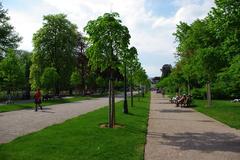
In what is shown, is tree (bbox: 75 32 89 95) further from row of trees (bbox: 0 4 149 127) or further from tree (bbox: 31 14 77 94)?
tree (bbox: 31 14 77 94)

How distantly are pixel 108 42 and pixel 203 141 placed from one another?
19.1 feet

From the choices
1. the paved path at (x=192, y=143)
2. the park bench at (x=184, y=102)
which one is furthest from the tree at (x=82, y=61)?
the paved path at (x=192, y=143)

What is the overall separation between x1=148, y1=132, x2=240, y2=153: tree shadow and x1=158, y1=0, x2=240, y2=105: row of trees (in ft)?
11.8

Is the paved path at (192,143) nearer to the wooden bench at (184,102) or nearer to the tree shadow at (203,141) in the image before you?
the tree shadow at (203,141)

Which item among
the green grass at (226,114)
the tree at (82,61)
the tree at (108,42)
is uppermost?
the tree at (82,61)

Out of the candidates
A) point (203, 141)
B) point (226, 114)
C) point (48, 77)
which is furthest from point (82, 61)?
point (203, 141)

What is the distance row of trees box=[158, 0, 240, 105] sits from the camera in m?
14.8

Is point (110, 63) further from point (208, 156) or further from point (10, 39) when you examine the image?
point (10, 39)

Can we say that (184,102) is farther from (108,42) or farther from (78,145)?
(78,145)

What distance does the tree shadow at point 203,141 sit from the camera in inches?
431

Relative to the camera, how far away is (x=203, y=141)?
12.3 m

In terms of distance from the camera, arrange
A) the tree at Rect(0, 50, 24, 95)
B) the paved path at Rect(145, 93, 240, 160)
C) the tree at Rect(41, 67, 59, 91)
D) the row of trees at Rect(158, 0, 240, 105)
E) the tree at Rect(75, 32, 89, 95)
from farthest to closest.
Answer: the tree at Rect(75, 32, 89, 95)
the tree at Rect(41, 67, 59, 91)
the tree at Rect(0, 50, 24, 95)
the row of trees at Rect(158, 0, 240, 105)
the paved path at Rect(145, 93, 240, 160)

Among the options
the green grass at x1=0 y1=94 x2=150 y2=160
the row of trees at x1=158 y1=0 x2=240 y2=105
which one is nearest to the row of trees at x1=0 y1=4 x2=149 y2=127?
the green grass at x1=0 y1=94 x2=150 y2=160

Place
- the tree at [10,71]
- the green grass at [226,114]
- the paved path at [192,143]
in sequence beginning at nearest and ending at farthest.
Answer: the paved path at [192,143] < the green grass at [226,114] < the tree at [10,71]
